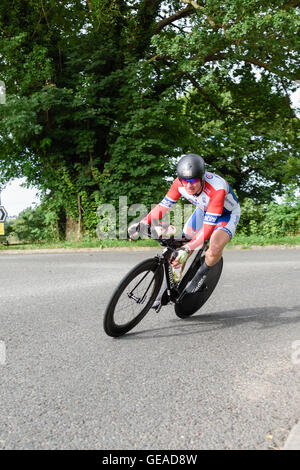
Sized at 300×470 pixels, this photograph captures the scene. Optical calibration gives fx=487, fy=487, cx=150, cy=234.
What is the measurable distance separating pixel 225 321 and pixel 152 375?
185cm

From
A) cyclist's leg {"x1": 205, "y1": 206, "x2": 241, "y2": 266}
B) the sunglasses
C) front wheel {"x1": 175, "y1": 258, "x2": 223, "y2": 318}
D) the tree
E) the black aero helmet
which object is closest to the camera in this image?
the black aero helmet

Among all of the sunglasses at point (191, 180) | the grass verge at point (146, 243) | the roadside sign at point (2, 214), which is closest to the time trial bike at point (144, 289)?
the sunglasses at point (191, 180)

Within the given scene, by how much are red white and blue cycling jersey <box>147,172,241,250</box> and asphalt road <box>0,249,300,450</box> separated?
1025mm

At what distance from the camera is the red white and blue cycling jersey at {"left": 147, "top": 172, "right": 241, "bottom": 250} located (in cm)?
454

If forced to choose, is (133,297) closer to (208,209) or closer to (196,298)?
(196,298)

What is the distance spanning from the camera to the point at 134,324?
4906mm

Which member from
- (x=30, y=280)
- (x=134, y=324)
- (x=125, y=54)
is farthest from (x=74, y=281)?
(x=125, y=54)

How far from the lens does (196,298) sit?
17.6 feet

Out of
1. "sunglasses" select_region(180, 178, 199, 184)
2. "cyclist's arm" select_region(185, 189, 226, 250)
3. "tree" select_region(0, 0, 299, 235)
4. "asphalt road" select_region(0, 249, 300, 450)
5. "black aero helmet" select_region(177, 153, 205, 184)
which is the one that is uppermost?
"tree" select_region(0, 0, 299, 235)

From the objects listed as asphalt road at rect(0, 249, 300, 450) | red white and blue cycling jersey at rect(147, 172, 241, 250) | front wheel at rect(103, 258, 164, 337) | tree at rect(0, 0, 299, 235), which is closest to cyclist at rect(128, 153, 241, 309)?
red white and blue cycling jersey at rect(147, 172, 241, 250)

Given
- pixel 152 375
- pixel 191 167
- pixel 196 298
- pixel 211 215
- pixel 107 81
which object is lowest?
pixel 152 375

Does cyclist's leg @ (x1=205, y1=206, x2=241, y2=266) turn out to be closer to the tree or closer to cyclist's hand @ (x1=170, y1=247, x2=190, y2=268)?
cyclist's hand @ (x1=170, y1=247, x2=190, y2=268)

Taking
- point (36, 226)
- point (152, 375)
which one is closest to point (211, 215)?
point (152, 375)

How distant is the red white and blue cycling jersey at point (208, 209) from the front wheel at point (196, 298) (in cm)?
63
